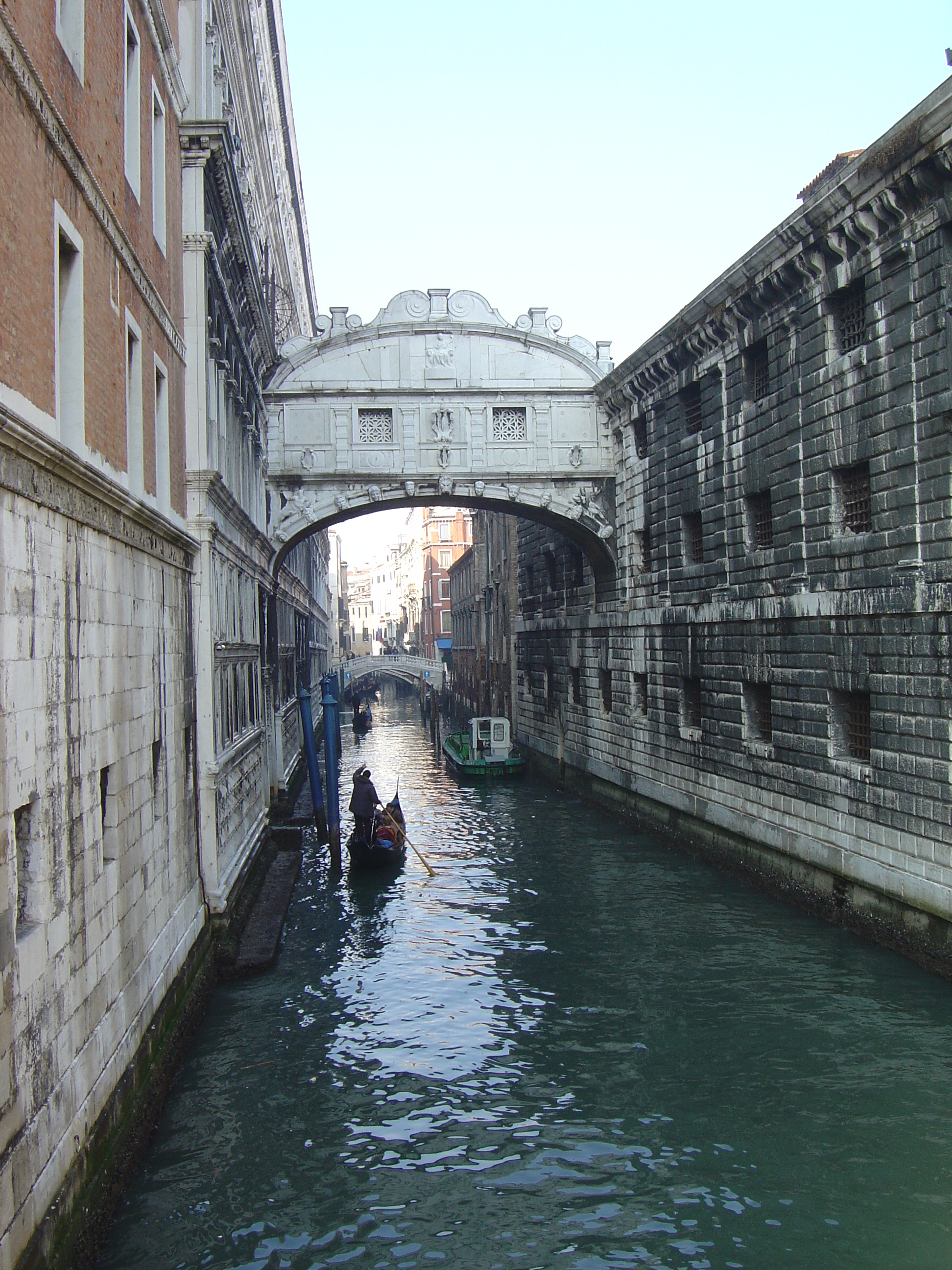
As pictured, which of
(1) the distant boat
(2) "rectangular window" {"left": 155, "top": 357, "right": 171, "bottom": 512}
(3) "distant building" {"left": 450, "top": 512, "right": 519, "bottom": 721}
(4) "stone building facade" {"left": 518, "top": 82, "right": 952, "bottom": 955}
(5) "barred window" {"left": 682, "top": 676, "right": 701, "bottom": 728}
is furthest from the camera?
(3) "distant building" {"left": 450, "top": 512, "right": 519, "bottom": 721}

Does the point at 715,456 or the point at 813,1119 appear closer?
the point at 813,1119

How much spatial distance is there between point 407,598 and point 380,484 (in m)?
72.7

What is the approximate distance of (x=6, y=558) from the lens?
4.79 meters

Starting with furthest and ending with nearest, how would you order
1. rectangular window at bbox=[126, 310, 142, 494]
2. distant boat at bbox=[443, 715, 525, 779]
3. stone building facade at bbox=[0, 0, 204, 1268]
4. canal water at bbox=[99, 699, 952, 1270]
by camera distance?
distant boat at bbox=[443, 715, 525, 779] < rectangular window at bbox=[126, 310, 142, 494] < canal water at bbox=[99, 699, 952, 1270] < stone building facade at bbox=[0, 0, 204, 1268]

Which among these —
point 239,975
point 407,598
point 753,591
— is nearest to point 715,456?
point 753,591

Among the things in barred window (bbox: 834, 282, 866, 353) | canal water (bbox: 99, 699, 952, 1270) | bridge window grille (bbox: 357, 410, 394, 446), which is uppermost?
bridge window grille (bbox: 357, 410, 394, 446)

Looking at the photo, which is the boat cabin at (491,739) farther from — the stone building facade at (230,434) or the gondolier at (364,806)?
the gondolier at (364,806)

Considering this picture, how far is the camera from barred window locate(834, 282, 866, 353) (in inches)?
482

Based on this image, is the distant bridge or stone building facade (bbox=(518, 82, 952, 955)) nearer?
stone building facade (bbox=(518, 82, 952, 955))

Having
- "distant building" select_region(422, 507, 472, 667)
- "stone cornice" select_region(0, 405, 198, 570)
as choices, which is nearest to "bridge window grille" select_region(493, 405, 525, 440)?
"stone cornice" select_region(0, 405, 198, 570)

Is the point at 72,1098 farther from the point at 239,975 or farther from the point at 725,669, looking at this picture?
the point at 725,669

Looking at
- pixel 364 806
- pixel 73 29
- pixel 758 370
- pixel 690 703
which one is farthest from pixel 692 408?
pixel 73 29

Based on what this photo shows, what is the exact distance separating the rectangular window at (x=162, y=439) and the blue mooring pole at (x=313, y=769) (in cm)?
949

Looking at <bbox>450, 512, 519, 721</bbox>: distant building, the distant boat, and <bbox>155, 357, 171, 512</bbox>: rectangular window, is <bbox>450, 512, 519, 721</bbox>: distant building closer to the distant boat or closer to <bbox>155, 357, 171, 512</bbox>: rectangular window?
the distant boat
